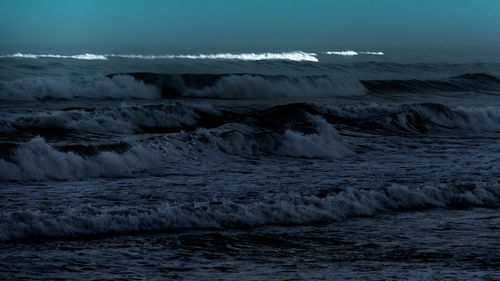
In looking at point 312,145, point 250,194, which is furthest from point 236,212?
point 312,145

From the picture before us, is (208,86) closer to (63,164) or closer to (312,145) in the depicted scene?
(312,145)

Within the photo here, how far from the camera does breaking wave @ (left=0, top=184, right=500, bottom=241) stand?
27.4 feet

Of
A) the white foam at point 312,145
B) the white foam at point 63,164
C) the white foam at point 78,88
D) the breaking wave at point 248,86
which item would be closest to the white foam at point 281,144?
the white foam at point 312,145

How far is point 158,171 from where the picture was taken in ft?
41.2

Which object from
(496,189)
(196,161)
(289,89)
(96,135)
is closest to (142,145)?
(196,161)

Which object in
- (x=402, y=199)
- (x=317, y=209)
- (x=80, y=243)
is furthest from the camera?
(x=402, y=199)

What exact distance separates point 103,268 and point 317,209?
331cm

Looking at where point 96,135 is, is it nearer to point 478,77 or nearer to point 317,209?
point 317,209

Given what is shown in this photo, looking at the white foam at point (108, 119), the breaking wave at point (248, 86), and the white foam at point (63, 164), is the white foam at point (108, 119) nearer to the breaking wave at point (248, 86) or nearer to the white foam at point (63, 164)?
the white foam at point (63, 164)

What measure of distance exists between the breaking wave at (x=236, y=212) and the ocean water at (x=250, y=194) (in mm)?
19

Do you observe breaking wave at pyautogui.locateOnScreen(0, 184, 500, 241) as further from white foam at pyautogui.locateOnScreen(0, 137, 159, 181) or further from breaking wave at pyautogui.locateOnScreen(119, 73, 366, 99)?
breaking wave at pyautogui.locateOnScreen(119, 73, 366, 99)

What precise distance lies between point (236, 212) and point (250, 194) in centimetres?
140

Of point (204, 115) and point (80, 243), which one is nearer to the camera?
point (80, 243)

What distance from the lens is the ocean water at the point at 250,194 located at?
7.38m
